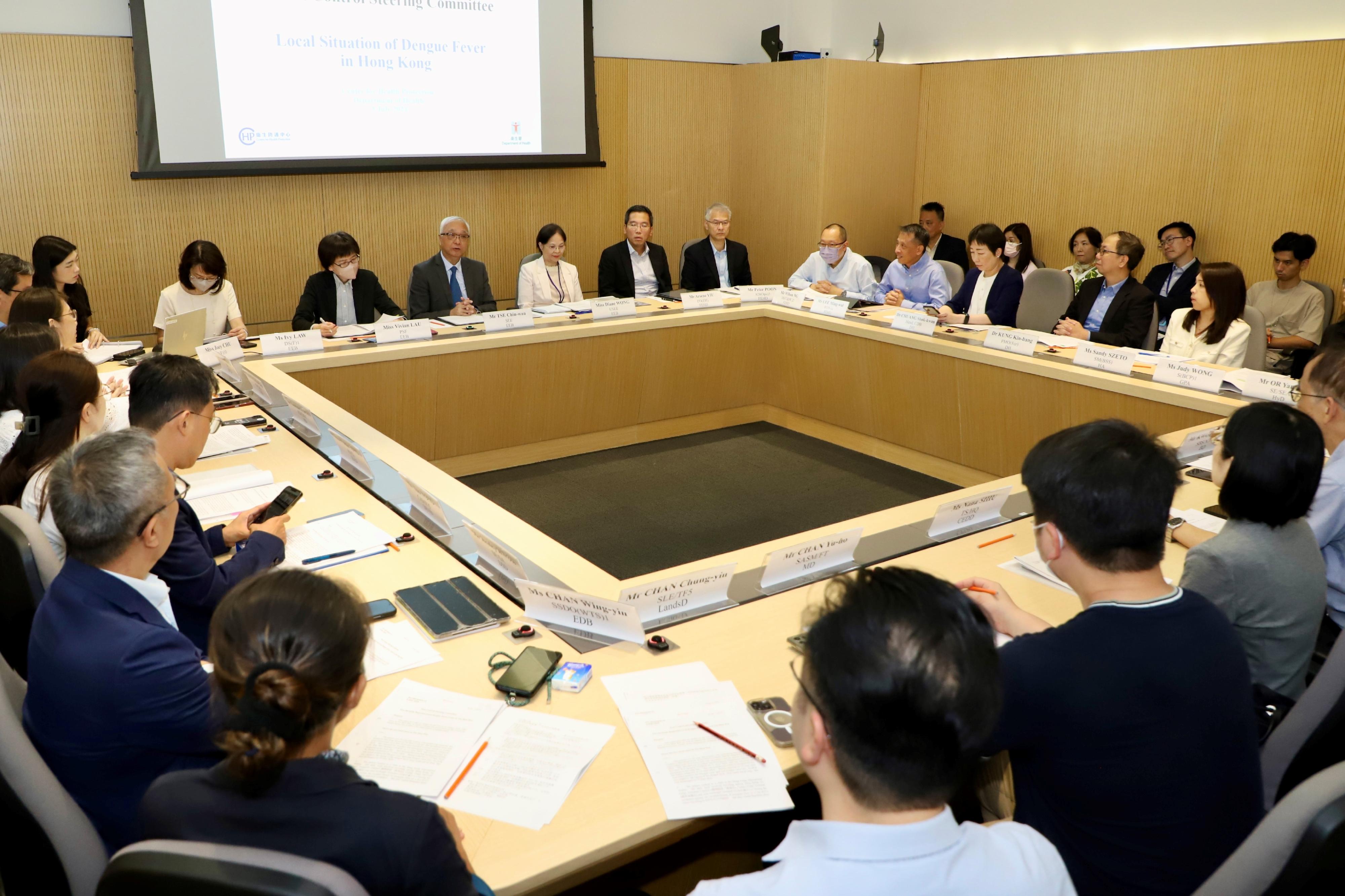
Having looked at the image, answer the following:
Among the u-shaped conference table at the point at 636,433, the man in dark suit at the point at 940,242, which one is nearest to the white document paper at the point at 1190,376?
the u-shaped conference table at the point at 636,433

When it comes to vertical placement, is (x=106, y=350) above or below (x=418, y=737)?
above

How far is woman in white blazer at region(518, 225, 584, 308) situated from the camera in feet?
19.2

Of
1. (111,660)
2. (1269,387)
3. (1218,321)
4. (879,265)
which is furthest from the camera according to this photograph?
(879,265)

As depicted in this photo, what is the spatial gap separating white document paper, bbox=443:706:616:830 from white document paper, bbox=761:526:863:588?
676 mm

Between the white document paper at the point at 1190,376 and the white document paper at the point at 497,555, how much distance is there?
9.45 ft

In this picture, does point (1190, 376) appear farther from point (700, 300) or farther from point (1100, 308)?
point (700, 300)

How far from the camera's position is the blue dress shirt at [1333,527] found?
2271 millimetres

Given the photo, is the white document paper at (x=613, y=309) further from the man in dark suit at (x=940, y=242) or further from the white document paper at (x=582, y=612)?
the white document paper at (x=582, y=612)

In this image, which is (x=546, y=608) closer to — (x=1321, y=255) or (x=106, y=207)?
(x=106, y=207)

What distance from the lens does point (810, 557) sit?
2.29 m

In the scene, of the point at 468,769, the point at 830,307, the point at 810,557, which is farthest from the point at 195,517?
the point at 830,307

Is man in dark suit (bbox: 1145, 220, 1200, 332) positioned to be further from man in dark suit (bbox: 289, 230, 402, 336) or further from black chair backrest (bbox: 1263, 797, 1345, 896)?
black chair backrest (bbox: 1263, 797, 1345, 896)

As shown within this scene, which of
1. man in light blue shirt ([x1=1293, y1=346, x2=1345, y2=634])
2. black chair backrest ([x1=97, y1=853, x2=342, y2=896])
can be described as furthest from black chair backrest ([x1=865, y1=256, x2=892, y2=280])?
black chair backrest ([x1=97, y1=853, x2=342, y2=896])

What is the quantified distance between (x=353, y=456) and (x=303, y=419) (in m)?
0.60
